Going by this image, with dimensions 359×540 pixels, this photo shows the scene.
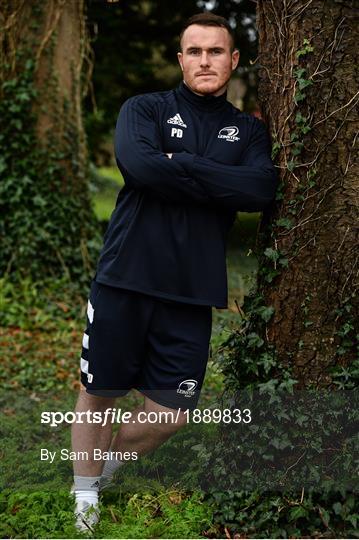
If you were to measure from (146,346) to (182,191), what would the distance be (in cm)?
80

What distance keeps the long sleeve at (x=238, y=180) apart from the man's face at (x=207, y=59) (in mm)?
379

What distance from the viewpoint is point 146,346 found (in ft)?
12.8

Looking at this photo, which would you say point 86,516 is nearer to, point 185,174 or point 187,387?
point 187,387

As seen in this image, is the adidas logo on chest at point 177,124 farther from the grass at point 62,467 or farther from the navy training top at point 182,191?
the grass at point 62,467

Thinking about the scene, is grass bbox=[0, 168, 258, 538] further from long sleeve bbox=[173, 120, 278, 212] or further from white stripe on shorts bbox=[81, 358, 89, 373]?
white stripe on shorts bbox=[81, 358, 89, 373]

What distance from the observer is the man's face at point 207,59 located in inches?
149

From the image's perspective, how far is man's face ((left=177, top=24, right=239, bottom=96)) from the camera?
12.4 feet

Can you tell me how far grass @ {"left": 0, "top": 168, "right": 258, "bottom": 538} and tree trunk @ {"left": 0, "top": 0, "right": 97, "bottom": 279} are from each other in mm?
1197

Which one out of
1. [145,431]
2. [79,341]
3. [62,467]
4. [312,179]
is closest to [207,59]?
[312,179]

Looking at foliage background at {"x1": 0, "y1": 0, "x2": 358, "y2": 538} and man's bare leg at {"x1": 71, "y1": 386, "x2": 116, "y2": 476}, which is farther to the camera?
man's bare leg at {"x1": 71, "y1": 386, "x2": 116, "y2": 476}

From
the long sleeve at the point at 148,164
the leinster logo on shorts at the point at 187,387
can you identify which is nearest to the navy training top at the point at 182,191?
the long sleeve at the point at 148,164

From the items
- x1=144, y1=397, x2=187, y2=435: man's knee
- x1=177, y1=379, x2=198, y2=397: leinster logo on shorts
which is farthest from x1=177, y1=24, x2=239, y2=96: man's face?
x1=144, y1=397, x2=187, y2=435: man's knee

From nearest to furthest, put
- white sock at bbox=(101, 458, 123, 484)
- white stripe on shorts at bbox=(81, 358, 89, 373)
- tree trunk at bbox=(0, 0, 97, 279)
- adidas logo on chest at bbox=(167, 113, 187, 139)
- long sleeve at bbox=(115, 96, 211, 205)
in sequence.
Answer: long sleeve at bbox=(115, 96, 211, 205)
adidas logo on chest at bbox=(167, 113, 187, 139)
white stripe on shorts at bbox=(81, 358, 89, 373)
white sock at bbox=(101, 458, 123, 484)
tree trunk at bbox=(0, 0, 97, 279)

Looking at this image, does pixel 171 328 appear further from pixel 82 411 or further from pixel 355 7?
pixel 355 7
